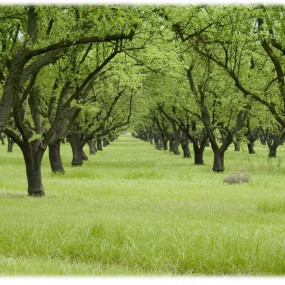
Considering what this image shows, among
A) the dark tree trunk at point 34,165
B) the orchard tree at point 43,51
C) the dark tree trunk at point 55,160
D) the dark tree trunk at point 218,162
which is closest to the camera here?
the orchard tree at point 43,51

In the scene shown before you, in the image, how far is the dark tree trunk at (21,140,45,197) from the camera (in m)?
16.9

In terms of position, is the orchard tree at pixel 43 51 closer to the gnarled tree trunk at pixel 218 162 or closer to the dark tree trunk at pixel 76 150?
the gnarled tree trunk at pixel 218 162

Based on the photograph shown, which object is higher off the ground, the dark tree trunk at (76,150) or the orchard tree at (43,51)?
the orchard tree at (43,51)

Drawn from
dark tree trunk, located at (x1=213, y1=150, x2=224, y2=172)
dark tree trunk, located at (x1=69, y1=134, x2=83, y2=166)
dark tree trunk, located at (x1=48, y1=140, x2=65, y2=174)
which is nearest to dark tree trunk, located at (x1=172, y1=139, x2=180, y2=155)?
dark tree trunk, located at (x1=69, y1=134, x2=83, y2=166)

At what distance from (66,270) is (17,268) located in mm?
719

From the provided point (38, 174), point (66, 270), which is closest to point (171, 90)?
point (38, 174)

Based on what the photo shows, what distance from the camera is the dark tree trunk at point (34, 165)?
1694 centimetres

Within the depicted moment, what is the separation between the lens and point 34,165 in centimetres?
1706

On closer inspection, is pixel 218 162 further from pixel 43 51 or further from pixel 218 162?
pixel 43 51

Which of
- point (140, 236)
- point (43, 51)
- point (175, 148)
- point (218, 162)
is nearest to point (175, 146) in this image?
point (175, 148)

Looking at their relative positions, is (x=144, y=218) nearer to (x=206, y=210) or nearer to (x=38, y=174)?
(x=206, y=210)

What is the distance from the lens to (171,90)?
35312mm

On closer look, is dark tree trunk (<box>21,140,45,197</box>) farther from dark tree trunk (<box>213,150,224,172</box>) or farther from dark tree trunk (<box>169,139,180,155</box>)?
dark tree trunk (<box>169,139,180,155</box>)

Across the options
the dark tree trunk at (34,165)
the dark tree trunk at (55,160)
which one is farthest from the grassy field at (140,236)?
the dark tree trunk at (55,160)
